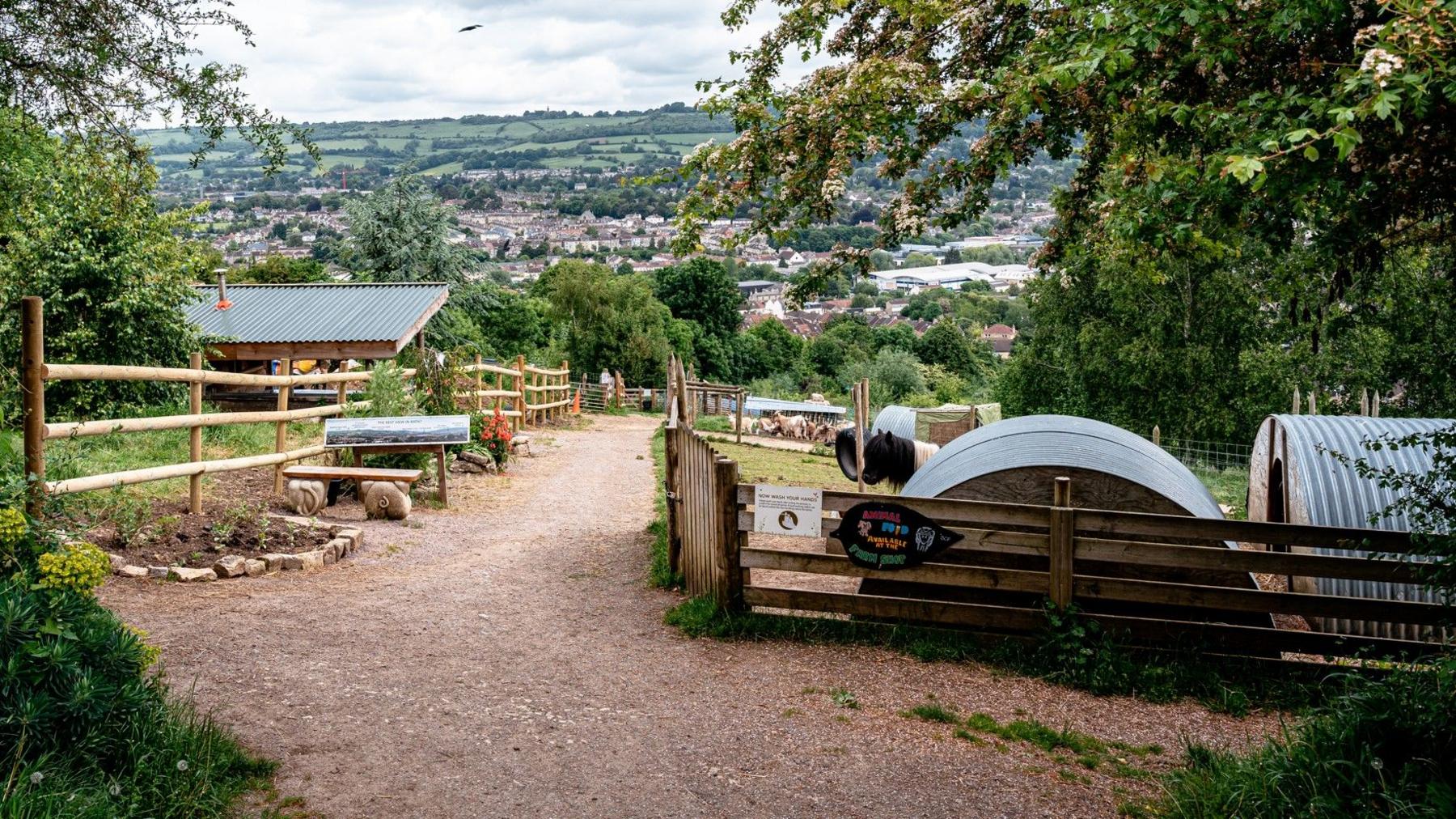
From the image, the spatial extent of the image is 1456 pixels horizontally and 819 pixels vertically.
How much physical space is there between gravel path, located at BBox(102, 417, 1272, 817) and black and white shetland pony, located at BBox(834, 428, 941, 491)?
23.1 feet

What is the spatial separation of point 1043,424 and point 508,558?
17.6ft

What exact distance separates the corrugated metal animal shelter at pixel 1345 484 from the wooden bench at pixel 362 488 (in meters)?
8.83

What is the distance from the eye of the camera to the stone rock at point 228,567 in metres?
8.35

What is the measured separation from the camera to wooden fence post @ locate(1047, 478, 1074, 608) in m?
6.81

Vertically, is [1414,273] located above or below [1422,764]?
above

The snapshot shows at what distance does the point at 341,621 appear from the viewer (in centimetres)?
742

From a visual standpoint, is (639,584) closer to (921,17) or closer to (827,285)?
(827,285)

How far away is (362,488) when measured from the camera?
38.5ft

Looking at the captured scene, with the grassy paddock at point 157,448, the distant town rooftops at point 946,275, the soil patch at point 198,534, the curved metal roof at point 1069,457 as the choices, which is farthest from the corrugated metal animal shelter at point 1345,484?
the distant town rooftops at point 946,275

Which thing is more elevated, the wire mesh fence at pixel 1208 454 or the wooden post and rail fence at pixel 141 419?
the wooden post and rail fence at pixel 141 419

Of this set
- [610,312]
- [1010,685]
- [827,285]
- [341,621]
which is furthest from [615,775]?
[610,312]

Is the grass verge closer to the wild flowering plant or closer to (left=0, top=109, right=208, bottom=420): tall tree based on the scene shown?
the wild flowering plant

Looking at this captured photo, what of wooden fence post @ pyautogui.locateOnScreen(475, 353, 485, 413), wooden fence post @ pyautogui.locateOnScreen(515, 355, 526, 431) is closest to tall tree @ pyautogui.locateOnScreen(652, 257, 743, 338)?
wooden fence post @ pyautogui.locateOnScreen(515, 355, 526, 431)

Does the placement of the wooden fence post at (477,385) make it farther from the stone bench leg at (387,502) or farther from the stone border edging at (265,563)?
the stone border edging at (265,563)
